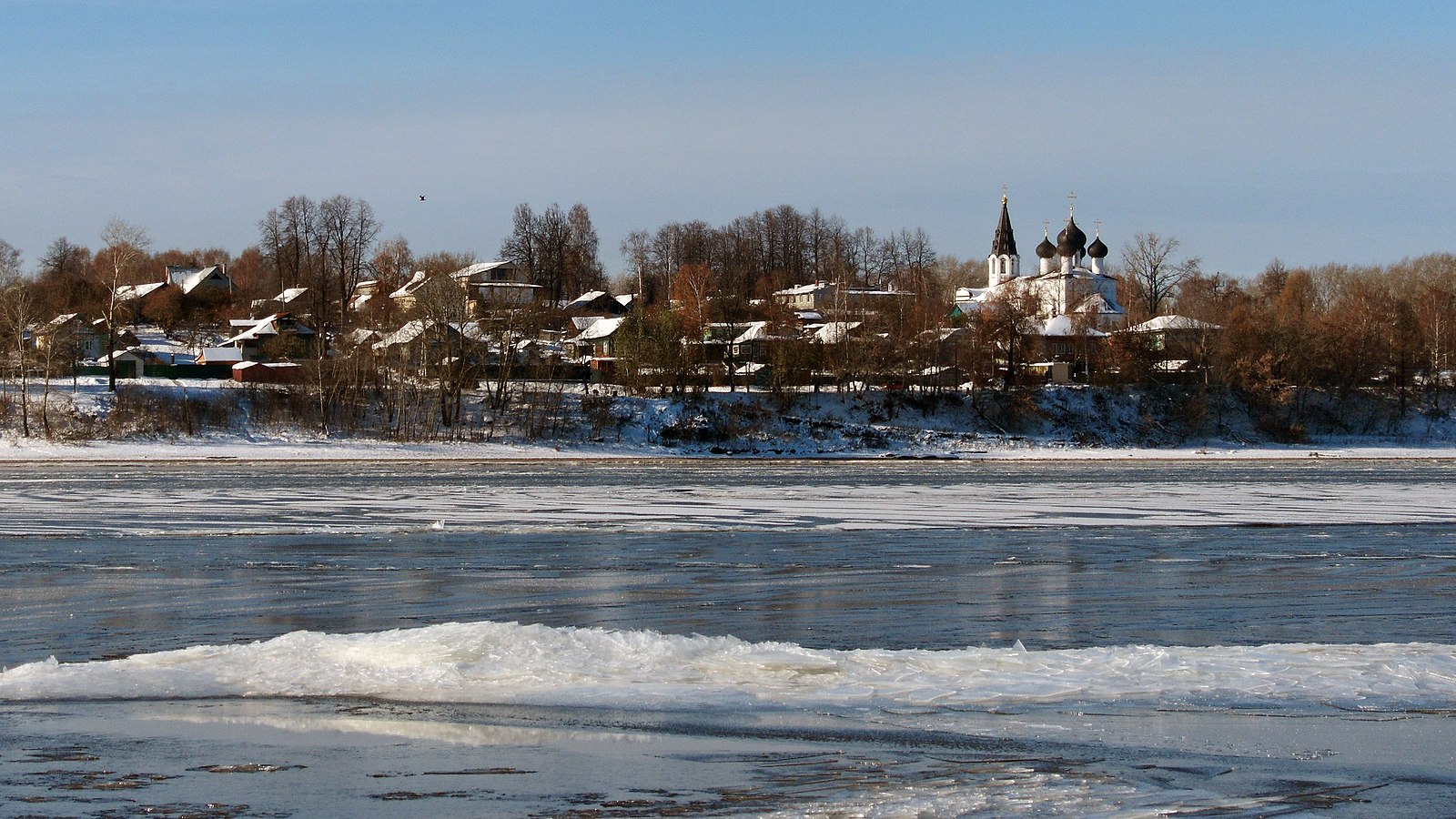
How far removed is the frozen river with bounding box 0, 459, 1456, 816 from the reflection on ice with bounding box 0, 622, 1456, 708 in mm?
37

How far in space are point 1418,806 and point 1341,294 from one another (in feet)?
408

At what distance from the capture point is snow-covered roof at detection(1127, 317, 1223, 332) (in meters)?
75.4

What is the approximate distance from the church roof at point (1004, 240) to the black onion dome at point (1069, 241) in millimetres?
9211

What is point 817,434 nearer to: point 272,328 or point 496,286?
Answer: point 496,286

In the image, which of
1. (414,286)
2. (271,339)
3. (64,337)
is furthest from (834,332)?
(64,337)

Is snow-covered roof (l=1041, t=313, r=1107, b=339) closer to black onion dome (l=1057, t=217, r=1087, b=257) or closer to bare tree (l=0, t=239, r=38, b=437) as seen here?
black onion dome (l=1057, t=217, r=1087, b=257)

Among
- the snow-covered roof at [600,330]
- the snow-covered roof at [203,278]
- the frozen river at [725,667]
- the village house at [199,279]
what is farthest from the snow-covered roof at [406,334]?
the snow-covered roof at [203,278]

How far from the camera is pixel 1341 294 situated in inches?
4670

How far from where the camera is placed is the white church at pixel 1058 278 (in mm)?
100250

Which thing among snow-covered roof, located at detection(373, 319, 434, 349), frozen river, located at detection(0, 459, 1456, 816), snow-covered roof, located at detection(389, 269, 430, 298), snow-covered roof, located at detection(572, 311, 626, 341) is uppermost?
snow-covered roof, located at detection(389, 269, 430, 298)

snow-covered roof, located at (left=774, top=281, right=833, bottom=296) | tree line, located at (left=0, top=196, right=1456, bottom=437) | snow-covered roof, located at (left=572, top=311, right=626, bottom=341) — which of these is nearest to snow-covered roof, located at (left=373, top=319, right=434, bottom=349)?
tree line, located at (left=0, top=196, right=1456, bottom=437)

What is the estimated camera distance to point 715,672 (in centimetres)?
969

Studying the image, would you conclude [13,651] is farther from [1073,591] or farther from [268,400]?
[268,400]

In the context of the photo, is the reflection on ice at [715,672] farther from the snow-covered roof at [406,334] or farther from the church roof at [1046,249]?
the church roof at [1046,249]
